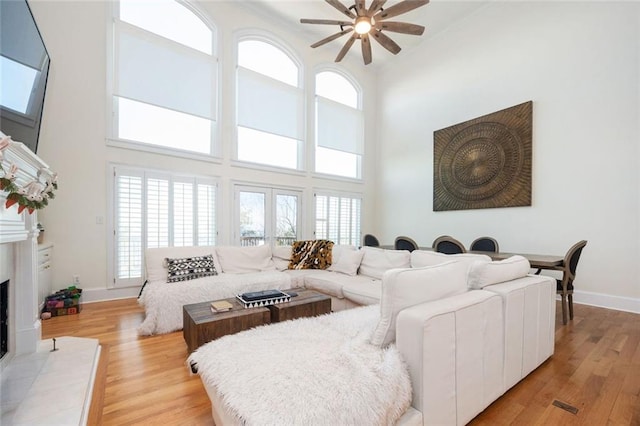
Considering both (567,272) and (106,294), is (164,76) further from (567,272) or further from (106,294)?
(567,272)

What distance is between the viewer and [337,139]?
6.66 meters

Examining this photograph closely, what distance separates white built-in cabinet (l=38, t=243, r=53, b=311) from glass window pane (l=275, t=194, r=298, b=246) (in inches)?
131

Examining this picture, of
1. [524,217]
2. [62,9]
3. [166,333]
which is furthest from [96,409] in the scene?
[524,217]

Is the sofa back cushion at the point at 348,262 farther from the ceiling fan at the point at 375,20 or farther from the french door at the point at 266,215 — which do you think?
the ceiling fan at the point at 375,20

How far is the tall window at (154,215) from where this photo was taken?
13.2 feet

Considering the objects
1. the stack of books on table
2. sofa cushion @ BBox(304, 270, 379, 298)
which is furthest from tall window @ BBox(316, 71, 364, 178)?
the stack of books on table

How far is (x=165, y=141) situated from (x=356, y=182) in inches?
167

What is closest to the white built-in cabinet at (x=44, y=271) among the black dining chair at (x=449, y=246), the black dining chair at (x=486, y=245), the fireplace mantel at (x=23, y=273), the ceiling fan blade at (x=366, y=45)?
the fireplace mantel at (x=23, y=273)

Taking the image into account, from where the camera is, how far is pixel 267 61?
223 inches

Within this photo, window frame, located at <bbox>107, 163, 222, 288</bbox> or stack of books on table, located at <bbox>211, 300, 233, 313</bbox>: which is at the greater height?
window frame, located at <bbox>107, 163, 222, 288</bbox>

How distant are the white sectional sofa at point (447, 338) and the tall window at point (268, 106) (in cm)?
437

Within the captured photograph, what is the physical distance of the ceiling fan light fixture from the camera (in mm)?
3277

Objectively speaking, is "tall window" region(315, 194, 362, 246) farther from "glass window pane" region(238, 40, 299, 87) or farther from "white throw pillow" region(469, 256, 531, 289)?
"white throw pillow" region(469, 256, 531, 289)

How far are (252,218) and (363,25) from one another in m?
3.62
